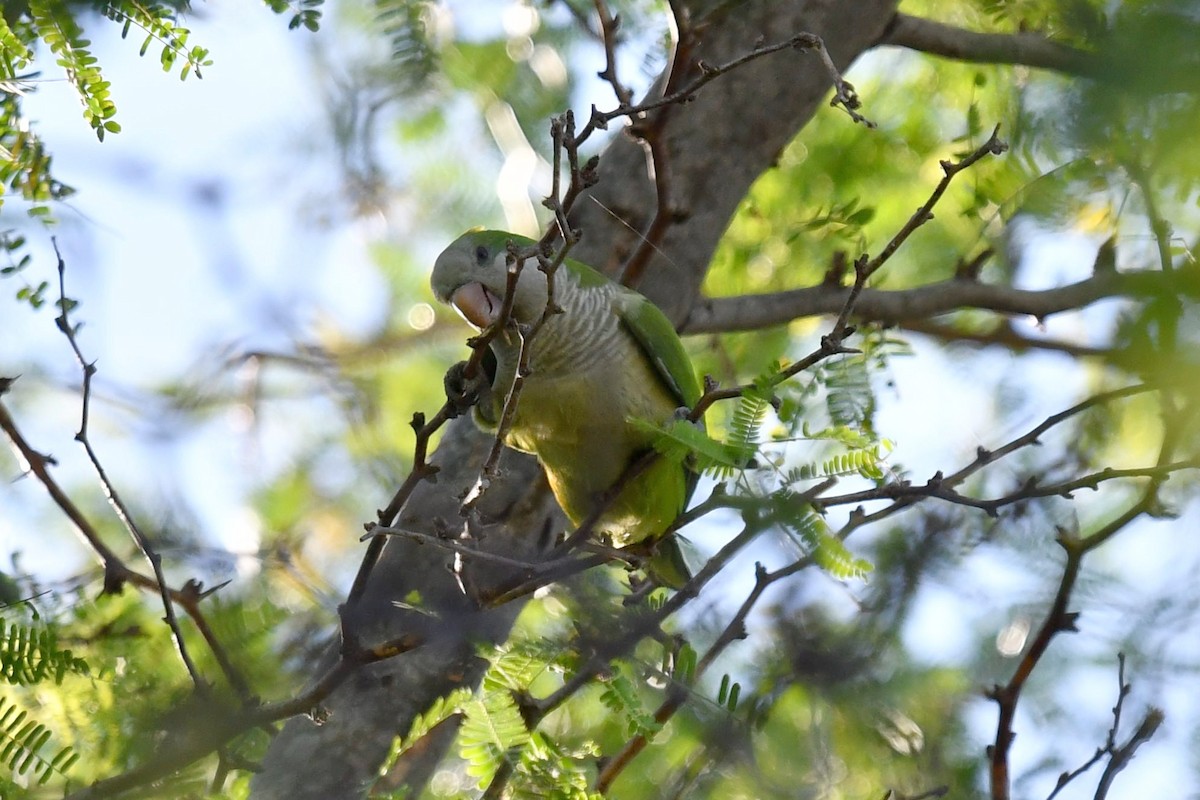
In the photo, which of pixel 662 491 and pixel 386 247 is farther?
pixel 386 247

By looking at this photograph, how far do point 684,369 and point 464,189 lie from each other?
8.14 feet

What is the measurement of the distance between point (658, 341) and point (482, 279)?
1.77ft

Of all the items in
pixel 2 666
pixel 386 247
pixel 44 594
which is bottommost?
pixel 2 666

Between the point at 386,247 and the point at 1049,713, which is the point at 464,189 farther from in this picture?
the point at 1049,713

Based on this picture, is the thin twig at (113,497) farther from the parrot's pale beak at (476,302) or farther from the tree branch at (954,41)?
the tree branch at (954,41)

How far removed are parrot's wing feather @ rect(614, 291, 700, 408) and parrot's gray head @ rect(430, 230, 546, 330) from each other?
0.91ft

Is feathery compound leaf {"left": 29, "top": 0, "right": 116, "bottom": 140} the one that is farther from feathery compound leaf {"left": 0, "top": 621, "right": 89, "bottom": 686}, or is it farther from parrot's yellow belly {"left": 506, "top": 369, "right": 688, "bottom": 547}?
parrot's yellow belly {"left": 506, "top": 369, "right": 688, "bottom": 547}

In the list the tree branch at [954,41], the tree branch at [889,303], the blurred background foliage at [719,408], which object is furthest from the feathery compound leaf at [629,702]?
the tree branch at [954,41]

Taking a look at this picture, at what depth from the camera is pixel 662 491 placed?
3.20 metres

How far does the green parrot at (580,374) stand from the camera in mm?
3057

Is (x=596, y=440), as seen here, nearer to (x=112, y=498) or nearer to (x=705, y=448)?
(x=705, y=448)

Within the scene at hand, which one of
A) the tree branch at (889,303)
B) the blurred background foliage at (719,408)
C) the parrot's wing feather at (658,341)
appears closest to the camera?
the blurred background foliage at (719,408)

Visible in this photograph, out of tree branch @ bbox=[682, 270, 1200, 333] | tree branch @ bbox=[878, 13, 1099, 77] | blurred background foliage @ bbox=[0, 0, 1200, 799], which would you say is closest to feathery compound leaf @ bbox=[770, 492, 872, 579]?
blurred background foliage @ bbox=[0, 0, 1200, 799]

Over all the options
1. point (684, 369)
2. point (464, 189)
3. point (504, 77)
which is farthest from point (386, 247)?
point (684, 369)
